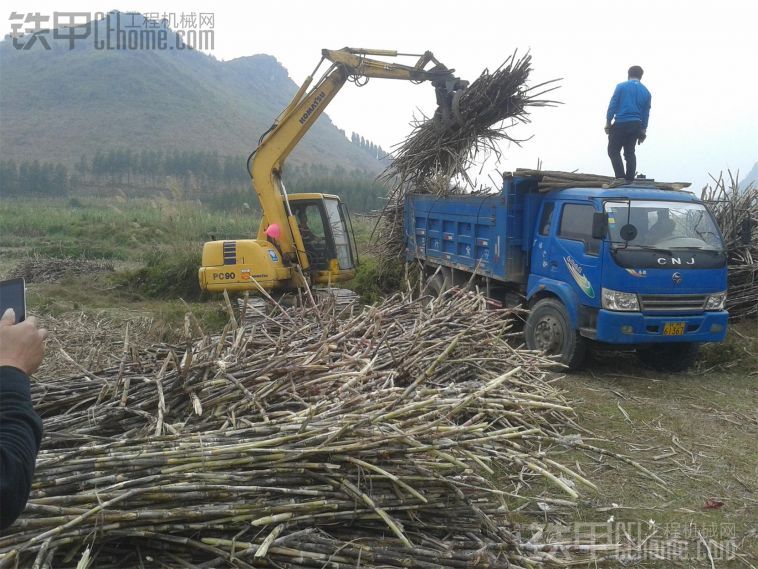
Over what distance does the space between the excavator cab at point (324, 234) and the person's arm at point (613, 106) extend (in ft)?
13.8

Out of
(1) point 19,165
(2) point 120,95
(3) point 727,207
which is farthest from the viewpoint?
(2) point 120,95

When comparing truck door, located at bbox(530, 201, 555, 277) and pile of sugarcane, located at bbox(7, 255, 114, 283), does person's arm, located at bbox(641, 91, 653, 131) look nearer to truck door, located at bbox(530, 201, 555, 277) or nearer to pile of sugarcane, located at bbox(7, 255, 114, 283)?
truck door, located at bbox(530, 201, 555, 277)

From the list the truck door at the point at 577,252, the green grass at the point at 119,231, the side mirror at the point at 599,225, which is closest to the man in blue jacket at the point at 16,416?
the side mirror at the point at 599,225

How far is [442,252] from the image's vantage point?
10.2 m

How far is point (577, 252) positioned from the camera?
24.0 feet

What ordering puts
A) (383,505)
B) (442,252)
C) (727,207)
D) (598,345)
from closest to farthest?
(383,505) → (598,345) → (727,207) → (442,252)

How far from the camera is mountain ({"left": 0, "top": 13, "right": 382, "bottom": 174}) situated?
75500 millimetres

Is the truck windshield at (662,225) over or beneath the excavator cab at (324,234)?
over

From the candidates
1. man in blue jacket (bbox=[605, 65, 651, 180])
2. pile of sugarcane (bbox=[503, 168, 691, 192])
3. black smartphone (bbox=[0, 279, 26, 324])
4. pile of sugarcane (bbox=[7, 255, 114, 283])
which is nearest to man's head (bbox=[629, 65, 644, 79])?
man in blue jacket (bbox=[605, 65, 651, 180])

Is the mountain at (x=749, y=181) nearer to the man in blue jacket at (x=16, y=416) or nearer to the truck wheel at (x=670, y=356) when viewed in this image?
the truck wheel at (x=670, y=356)

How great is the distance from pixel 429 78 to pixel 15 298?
907 cm

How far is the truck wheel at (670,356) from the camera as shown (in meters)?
7.80

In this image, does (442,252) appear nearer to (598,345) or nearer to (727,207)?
(598,345)

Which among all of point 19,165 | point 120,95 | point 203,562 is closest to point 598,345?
point 203,562
